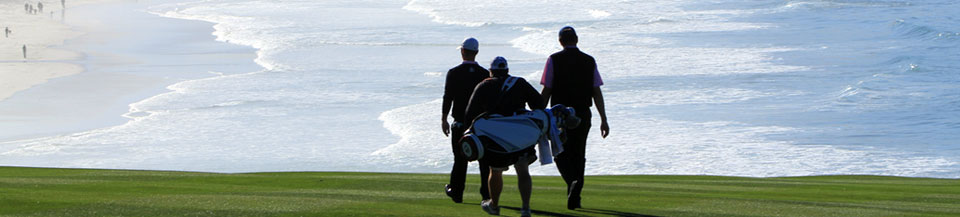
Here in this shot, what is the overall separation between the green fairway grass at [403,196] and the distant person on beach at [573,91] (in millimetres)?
357

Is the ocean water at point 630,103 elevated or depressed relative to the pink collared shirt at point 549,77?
depressed

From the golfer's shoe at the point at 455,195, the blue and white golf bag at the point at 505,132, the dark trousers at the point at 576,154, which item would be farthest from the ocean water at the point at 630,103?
the blue and white golf bag at the point at 505,132

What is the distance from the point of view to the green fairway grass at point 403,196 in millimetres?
9945

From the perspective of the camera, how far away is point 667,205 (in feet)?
35.2

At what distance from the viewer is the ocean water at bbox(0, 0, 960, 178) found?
2078 cm

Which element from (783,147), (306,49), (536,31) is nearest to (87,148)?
(783,147)

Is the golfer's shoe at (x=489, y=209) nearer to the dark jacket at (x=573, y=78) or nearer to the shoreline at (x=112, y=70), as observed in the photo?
the dark jacket at (x=573, y=78)

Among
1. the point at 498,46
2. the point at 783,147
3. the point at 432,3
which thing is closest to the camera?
the point at 783,147

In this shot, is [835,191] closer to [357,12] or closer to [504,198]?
[504,198]

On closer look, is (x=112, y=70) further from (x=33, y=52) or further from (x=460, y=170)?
(x=460, y=170)

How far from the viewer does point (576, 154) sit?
10.2 m

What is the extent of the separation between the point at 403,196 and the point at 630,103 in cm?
1831

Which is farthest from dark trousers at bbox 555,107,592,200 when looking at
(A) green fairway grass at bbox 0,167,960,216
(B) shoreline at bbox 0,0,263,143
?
(B) shoreline at bbox 0,0,263,143

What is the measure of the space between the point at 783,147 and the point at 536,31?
38.4 metres
